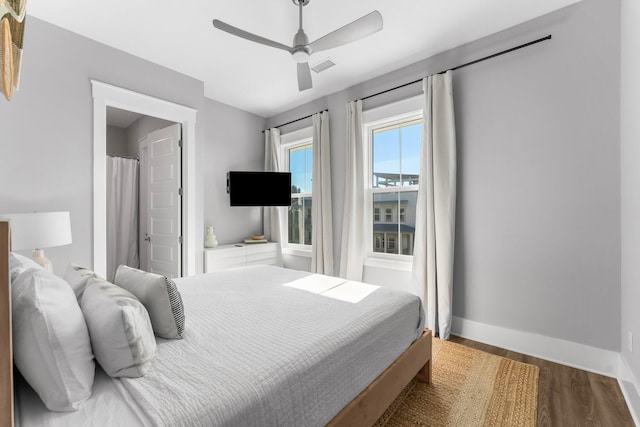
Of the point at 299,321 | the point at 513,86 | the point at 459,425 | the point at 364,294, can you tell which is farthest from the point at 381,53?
the point at 459,425

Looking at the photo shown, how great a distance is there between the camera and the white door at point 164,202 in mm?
3398

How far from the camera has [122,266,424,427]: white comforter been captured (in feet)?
2.97

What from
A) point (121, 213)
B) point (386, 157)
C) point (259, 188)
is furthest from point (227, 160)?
point (386, 157)

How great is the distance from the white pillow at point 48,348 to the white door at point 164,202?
2602 millimetres

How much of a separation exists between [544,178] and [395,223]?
1.42 metres

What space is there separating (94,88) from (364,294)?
292cm

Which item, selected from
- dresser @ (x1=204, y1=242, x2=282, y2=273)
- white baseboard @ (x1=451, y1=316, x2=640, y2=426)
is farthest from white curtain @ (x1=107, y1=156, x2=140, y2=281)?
white baseboard @ (x1=451, y1=316, x2=640, y2=426)

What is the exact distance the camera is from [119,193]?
4.15 m

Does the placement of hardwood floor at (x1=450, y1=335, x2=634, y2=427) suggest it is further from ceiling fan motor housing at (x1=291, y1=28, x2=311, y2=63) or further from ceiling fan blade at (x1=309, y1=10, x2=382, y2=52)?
ceiling fan motor housing at (x1=291, y1=28, x2=311, y2=63)

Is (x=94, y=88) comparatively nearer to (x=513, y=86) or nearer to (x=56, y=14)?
(x=56, y=14)

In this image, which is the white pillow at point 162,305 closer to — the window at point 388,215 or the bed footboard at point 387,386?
the bed footboard at point 387,386

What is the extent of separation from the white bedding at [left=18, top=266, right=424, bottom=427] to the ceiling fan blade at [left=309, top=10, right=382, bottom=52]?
1.71 meters

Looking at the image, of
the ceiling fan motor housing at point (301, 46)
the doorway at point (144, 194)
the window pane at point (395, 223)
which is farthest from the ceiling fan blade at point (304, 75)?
the doorway at point (144, 194)

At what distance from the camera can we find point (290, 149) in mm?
4562
